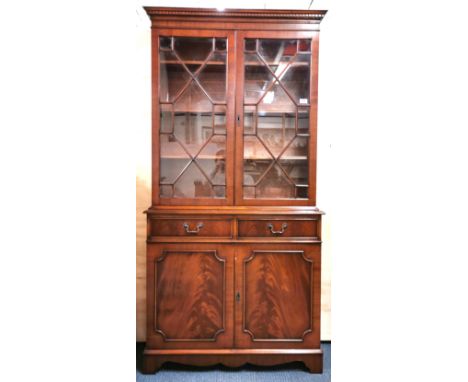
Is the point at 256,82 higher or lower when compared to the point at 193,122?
higher

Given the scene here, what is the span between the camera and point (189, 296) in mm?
1927

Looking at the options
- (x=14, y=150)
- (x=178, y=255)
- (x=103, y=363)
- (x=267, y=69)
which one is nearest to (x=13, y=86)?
(x=14, y=150)

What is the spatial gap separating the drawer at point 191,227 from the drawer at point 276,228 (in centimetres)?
9

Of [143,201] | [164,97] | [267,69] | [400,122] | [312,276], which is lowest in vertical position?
[312,276]

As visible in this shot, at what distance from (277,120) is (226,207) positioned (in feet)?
1.89

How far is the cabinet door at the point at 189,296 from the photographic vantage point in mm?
1927

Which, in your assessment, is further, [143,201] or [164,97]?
[143,201]

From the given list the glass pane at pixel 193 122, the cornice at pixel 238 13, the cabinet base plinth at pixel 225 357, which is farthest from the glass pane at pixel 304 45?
the cabinet base plinth at pixel 225 357

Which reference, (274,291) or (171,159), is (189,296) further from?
(171,159)

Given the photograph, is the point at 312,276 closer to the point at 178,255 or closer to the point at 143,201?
the point at 178,255

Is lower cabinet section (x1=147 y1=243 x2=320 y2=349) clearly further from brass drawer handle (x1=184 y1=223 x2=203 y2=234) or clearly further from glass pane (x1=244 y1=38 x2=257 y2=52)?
glass pane (x1=244 y1=38 x2=257 y2=52)

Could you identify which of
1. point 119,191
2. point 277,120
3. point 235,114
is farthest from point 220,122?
point 119,191

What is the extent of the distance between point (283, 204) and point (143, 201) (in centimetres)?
88

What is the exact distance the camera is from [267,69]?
2016mm
